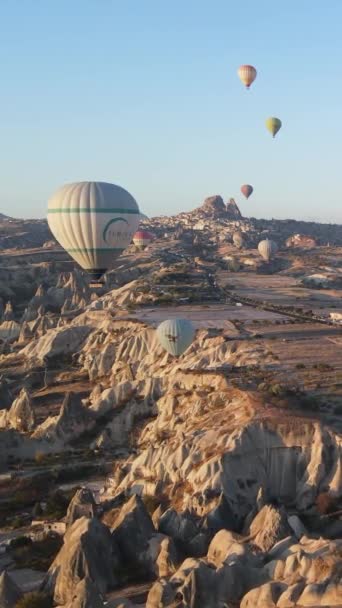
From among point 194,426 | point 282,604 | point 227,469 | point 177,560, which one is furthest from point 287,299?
point 282,604

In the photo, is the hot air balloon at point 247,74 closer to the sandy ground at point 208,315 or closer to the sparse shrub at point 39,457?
the sandy ground at point 208,315

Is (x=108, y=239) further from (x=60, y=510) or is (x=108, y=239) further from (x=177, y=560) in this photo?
(x=177, y=560)

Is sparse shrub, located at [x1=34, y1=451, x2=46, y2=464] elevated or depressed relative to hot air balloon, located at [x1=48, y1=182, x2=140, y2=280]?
depressed

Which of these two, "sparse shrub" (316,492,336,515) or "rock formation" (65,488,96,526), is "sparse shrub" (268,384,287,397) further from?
"rock formation" (65,488,96,526)

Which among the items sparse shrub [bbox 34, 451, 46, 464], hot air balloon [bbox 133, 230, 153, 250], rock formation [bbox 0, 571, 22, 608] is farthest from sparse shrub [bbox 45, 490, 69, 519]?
hot air balloon [bbox 133, 230, 153, 250]

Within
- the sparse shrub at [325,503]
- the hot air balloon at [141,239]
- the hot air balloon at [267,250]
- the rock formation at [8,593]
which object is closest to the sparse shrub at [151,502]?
the sparse shrub at [325,503]

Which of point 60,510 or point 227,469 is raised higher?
point 227,469

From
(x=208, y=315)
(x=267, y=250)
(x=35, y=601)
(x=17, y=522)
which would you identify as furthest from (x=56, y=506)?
(x=267, y=250)

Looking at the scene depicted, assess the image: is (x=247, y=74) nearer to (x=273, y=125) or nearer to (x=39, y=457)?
(x=273, y=125)
